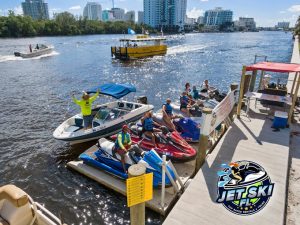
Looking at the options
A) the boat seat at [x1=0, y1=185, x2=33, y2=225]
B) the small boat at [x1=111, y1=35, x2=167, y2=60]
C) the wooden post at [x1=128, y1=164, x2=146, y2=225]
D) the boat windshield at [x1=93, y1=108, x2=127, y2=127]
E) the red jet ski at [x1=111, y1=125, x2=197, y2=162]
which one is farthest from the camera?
the small boat at [x1=111, y1=35, x2=167, y2=60]

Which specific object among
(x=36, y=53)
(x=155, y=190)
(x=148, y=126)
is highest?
(x=148, y=126)

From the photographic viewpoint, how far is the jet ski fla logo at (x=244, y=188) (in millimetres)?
6348

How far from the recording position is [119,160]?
9219 mm

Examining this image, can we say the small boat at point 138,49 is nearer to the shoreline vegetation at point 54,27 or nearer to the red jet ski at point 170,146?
the red jet ski at point 170,146

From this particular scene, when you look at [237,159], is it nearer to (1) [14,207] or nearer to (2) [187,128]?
(2) [187,128]

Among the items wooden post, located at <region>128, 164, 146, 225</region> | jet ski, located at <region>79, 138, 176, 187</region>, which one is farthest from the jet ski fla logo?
wooden post, located at <region>128, 164, 146, 225</region>

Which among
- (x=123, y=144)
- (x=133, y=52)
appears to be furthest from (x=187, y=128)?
(x=133, y=52)

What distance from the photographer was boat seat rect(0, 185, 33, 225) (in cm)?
547

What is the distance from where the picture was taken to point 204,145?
817cm

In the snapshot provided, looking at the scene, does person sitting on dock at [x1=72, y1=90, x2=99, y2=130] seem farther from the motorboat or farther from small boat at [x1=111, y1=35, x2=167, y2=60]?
small boat at [x1=111, y1=35, x2=167, y2=60]

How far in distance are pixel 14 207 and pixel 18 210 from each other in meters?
0.12

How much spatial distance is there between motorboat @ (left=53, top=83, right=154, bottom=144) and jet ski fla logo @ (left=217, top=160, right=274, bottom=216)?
20.5 feet

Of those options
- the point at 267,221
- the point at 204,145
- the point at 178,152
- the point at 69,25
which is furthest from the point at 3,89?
the point at 69,25

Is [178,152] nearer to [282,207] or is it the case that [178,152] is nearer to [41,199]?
[282,207]
